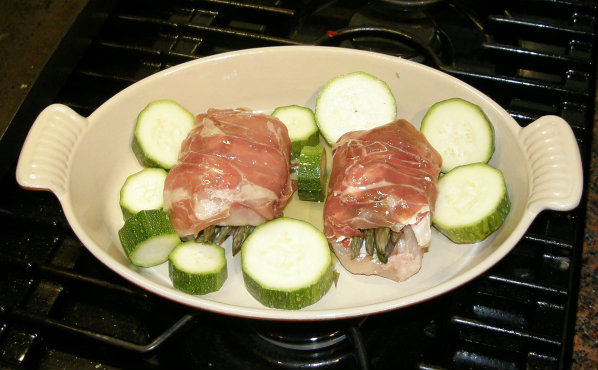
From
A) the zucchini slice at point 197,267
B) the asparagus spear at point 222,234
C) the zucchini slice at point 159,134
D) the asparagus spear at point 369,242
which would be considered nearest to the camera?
the zucchini slice at point 197,267

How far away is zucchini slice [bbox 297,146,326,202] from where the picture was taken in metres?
2.48

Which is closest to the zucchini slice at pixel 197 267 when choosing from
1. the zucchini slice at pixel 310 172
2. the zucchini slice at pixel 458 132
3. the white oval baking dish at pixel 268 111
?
the white oval baking dish at pixel 268 111

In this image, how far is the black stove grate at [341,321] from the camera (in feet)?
7.25

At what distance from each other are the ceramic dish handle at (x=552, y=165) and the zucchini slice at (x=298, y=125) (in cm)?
89

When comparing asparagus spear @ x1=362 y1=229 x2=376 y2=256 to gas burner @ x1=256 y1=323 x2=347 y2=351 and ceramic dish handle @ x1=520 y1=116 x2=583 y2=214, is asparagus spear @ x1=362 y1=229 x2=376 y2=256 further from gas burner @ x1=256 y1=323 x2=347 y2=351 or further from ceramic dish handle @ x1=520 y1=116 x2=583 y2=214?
ceramic dish handle @ x1=520 y1=116 x2=583 y2=214

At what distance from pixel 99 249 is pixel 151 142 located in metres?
0.61

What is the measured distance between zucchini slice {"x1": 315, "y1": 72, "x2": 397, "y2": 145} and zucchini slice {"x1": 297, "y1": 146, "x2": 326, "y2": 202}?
8.1 inches

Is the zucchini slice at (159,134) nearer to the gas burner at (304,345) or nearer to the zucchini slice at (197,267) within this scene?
the zucchini slice at (197,267)

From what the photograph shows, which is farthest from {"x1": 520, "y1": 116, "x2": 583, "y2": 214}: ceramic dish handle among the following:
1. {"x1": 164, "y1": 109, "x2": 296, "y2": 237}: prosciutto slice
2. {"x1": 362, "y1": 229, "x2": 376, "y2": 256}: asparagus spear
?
{"x1": 164, "y1": 109, "x2": 296, "y2": 237}: prosciutto slice

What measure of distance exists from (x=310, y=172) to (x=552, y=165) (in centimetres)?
92

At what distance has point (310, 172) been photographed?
2.48 meters

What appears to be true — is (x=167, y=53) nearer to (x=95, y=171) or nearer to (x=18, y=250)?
(x=95, y=171)

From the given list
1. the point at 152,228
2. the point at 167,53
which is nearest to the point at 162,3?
the point at 167,53

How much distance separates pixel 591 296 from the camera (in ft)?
6.84
